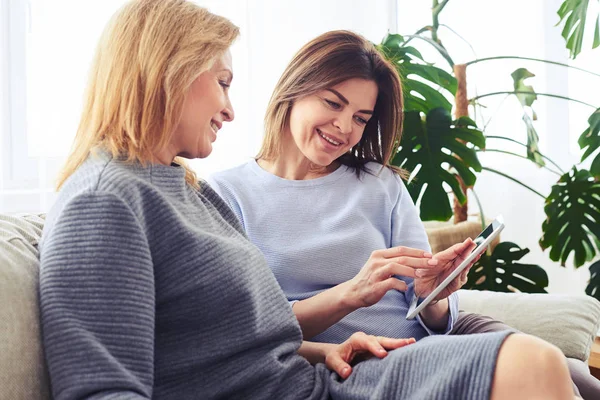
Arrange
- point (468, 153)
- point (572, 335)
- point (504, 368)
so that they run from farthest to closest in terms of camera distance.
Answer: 1. point (468, 153)
2. point (572, 335)
3. point (504, 368)

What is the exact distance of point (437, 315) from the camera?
155 centimetres

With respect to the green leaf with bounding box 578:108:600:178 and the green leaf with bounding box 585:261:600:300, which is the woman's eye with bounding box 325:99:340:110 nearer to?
the green leaf with bounding box 578:108:600:178

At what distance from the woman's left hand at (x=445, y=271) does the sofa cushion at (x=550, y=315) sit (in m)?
0.36

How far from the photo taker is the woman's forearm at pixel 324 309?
4.75 ft

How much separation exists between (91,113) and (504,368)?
721mm

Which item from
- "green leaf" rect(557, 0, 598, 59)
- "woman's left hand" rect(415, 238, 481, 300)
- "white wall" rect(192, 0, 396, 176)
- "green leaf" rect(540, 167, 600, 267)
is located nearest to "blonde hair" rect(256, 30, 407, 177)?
"woman's left hand" rect(415, 238, 481, 300)

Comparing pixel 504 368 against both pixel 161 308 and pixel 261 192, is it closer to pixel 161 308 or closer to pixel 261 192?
pixel 161 308

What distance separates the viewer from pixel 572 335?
1.70 metres

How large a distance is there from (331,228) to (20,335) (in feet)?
2.84

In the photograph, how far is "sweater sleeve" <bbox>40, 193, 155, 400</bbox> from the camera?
86 centimetres

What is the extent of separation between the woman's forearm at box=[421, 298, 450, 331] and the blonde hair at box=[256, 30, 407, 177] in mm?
409

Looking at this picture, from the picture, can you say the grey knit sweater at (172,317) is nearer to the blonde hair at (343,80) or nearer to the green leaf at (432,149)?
the blonde hair at (343,80)

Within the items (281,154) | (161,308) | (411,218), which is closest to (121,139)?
(161,308)

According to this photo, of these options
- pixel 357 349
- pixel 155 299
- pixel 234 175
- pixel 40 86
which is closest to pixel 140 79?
pixel 155 299
